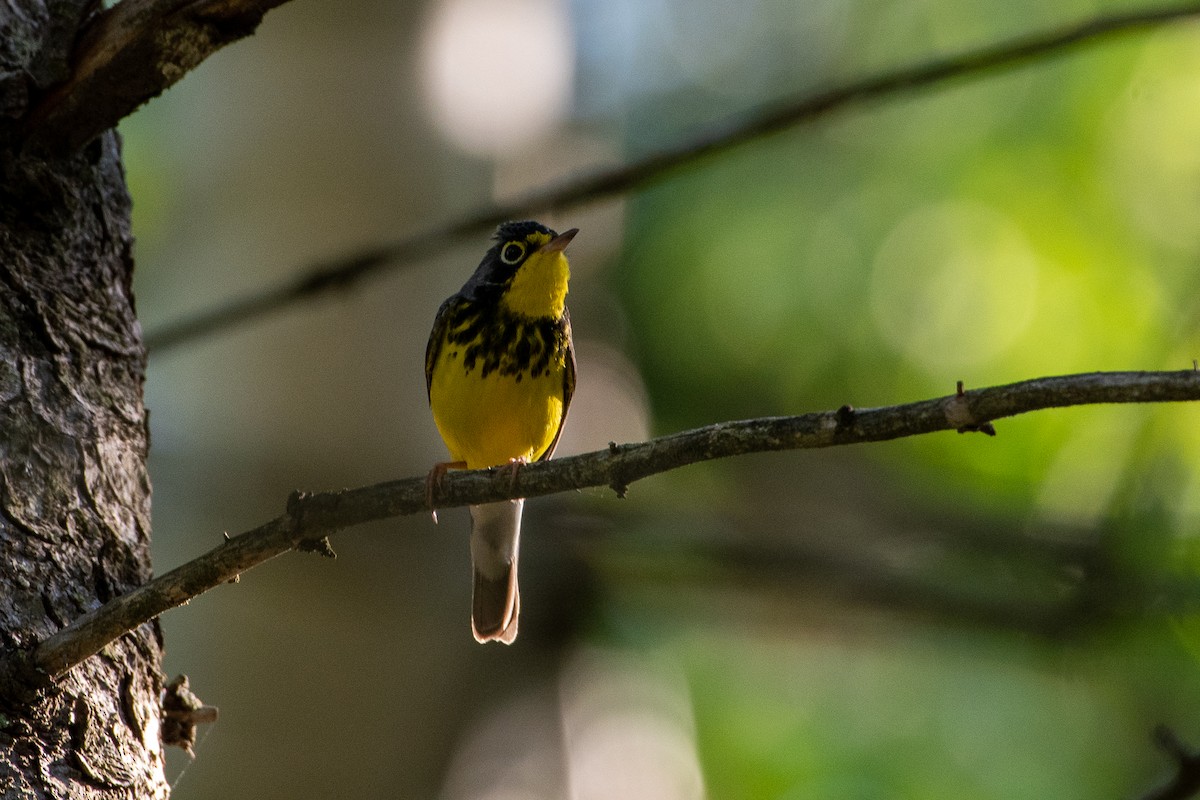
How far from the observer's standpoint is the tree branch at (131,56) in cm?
318

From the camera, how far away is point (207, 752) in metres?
6.44

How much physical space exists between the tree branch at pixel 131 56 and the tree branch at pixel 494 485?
132 cm

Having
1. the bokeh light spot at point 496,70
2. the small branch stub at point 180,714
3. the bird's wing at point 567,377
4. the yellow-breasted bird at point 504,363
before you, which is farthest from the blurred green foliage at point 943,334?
the small branch stub at point 180,714

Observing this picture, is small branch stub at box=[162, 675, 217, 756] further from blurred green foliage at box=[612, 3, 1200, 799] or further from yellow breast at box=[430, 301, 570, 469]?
blurred green foliage at box=[612, 3, 1200, 799]

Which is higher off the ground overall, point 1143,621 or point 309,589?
point 309,589

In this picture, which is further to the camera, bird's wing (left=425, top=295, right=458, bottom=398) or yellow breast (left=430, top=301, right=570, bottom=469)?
bird's wing (left=425, top=295, right=458, bottom=398)

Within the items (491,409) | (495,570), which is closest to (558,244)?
(491,409)

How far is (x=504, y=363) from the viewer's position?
565 centimetres

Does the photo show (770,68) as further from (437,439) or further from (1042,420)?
(437,439)

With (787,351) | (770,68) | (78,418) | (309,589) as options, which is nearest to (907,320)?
(787,351)

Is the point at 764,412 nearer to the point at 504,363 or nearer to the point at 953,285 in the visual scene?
the point at 953,285

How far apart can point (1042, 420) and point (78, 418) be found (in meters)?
9.29

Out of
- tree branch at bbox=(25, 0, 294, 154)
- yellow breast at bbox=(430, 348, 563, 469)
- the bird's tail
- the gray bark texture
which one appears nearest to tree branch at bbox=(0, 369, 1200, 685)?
the gray bark texture

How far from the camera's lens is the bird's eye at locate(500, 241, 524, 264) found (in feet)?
20.1
